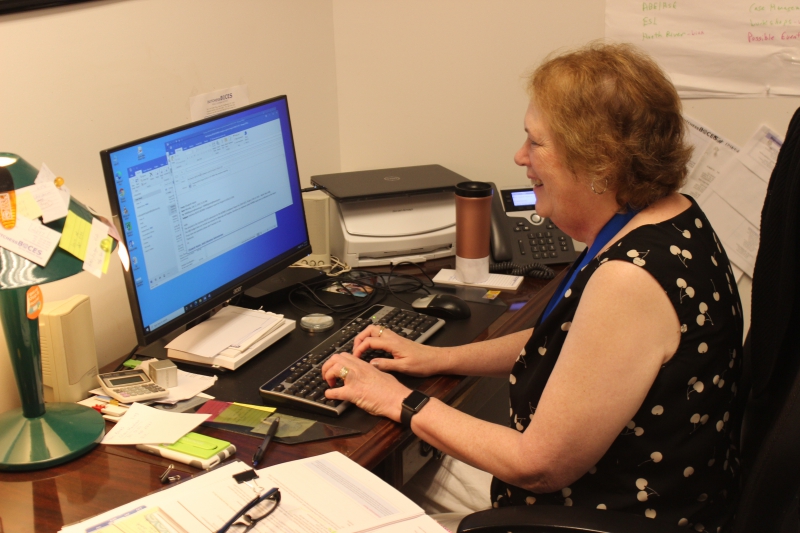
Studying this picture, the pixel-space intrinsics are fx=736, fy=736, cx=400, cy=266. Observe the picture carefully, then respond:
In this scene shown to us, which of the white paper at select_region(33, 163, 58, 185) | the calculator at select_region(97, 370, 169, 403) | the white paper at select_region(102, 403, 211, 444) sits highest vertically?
the white paper at select_region(33, 163, 58, 185)

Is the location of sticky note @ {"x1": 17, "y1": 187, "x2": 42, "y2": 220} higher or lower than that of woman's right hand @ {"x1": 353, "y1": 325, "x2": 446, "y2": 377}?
higher

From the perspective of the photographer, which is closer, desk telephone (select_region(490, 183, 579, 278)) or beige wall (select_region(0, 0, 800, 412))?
beige wall (select_region(0, 0, 800, 412))

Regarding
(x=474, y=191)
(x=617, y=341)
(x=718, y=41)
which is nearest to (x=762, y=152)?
(x=718, y=41)

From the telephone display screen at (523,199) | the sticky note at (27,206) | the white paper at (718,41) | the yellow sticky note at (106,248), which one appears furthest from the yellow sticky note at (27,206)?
the white paper at (718,41)

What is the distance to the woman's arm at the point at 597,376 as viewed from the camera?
1.02 m

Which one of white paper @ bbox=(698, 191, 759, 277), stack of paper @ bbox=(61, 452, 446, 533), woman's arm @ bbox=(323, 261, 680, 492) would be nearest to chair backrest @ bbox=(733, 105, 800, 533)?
woman's arm @ bbox=(323, 261, 680, 492)

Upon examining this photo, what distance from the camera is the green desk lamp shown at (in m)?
1.06

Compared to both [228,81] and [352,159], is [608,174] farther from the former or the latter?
[352,159]

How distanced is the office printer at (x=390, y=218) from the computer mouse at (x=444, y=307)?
31 cm

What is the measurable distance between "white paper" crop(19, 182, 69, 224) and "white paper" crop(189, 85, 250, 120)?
71 centimetres

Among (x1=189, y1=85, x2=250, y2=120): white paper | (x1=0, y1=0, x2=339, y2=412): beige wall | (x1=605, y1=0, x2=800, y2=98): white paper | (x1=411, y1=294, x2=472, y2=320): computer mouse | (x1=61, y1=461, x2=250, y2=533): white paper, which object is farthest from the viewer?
(x1=605, y1=0, x2=800, y2=98): white paper

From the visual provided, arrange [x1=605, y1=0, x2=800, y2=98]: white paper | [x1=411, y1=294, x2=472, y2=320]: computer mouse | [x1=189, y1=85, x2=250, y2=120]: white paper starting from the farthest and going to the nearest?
1. [x1=605, y1=0, x2=800, y2=98]: white paper
2. [x1=189, y1=85, x2=250, y2=120]: white paper
3. [x1=411, y1=294, x2=472, y2=320]: computer mouse

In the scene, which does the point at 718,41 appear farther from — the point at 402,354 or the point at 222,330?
the point at 222,330

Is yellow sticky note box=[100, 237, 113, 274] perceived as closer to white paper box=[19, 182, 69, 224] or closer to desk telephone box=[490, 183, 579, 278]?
white paper box=[19, 182, 69, 224]
